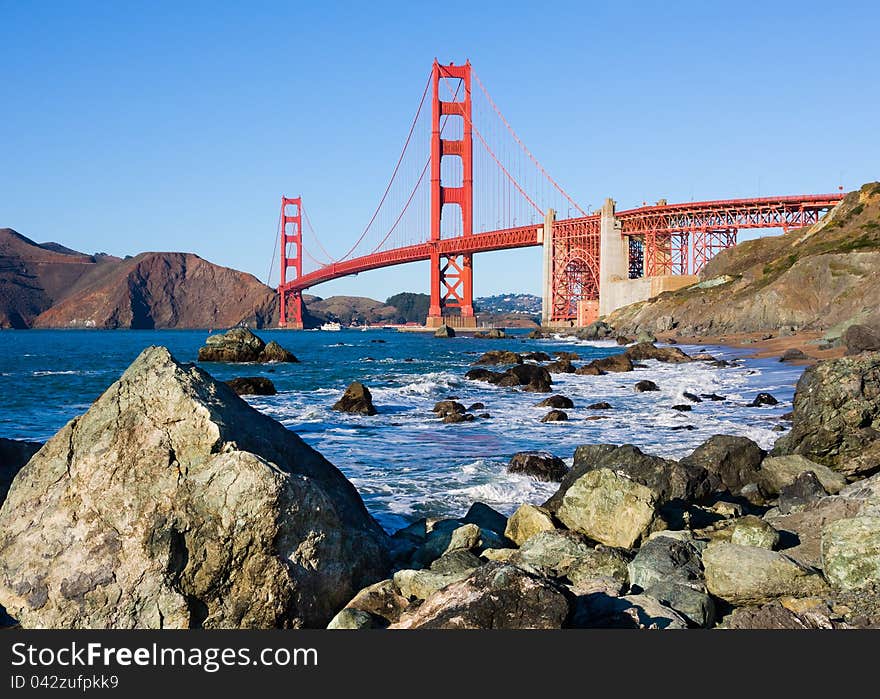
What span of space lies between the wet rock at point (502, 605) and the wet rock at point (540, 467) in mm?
5531

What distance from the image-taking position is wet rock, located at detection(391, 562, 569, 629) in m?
3.39

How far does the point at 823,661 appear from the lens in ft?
10.1

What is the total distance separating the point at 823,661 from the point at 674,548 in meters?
1.84

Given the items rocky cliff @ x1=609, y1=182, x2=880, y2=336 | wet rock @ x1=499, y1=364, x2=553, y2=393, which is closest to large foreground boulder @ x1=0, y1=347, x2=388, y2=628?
wet rock @ x1=499, y1=364, x2=553, y2=393

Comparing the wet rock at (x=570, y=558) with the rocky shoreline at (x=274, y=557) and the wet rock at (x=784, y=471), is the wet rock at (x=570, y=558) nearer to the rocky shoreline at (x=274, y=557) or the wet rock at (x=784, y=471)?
the rocky shoreline at (x=274, y=557)

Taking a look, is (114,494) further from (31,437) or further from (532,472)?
(31,437)

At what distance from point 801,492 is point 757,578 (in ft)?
9.56

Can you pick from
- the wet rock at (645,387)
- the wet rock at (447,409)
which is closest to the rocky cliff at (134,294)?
the wet rock at (645,387)

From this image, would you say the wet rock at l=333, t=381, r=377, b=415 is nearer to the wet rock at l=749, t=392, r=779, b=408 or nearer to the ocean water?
the ocean water

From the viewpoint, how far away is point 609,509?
587 cm

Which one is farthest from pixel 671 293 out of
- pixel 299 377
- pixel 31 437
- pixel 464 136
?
pixel 31 437

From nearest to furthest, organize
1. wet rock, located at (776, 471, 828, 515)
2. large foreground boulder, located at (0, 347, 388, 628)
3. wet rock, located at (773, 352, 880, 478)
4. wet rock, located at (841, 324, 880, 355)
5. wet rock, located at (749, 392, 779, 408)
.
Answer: large foreground boulder, located at (0, 347, 388, 628), wet rock, located at (776, 471, 828, 515), wet rock, located at (773, 352, 880, 478), wet rock, located at (749, 392, 779, 408), wet rock, located at (841, 324, 880, 355)

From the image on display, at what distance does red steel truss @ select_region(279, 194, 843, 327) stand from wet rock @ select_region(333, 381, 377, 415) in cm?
4955

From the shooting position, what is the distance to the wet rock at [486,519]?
625 centimetres
